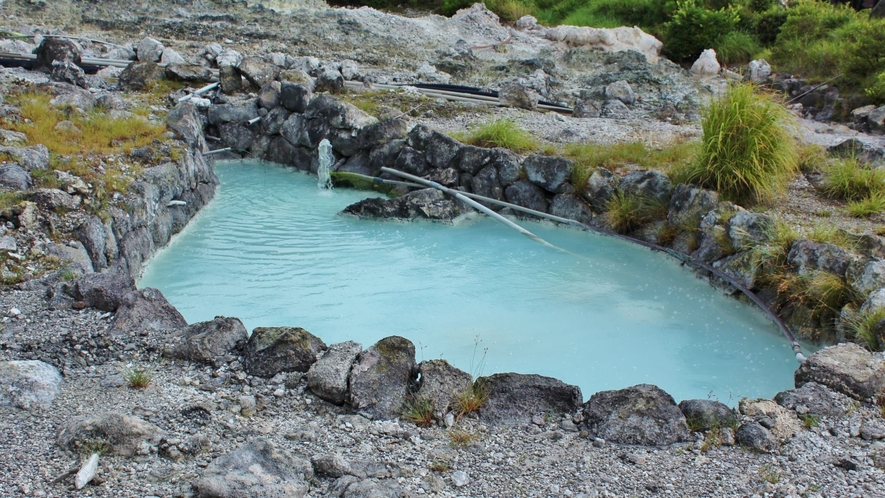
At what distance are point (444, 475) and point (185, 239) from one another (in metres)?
4.97

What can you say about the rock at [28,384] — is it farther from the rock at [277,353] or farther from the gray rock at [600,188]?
the gray rock at [600,188]

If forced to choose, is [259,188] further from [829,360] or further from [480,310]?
[829,360]

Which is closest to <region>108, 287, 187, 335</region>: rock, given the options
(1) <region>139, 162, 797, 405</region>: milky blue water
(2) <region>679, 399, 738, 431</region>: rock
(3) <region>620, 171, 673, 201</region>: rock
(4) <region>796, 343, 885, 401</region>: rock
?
(1) <region>139, 162, 797, 405</region>: milky blue water

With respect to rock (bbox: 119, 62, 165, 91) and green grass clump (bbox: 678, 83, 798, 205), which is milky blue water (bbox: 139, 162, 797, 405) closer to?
green grass clump (bbox: 678, 83, 798, 205)

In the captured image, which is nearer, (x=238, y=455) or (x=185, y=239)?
(x=238, y=455)

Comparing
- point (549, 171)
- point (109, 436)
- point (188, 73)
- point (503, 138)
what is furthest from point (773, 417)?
point (188, 73)

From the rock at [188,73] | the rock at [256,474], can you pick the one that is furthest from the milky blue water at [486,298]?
the rock at [188,73]

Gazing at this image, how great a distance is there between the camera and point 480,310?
5.83m

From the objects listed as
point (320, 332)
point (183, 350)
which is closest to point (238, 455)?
point (183, 350)

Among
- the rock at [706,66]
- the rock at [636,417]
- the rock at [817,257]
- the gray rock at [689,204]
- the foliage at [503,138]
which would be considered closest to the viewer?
the rock at [636,417]

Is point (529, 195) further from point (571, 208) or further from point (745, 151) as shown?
point (745, 151)

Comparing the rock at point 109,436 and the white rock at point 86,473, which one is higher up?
the rock at point 109,436

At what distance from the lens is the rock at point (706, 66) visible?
610 inches

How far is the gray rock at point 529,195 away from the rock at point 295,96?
11.8ft
